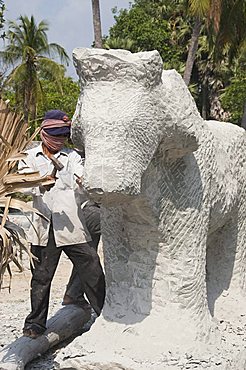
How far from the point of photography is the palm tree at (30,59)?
2148cm

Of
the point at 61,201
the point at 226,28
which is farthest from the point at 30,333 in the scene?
the point at 226,28

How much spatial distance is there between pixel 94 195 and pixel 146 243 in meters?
0.64

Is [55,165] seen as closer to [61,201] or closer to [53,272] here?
[61,201]

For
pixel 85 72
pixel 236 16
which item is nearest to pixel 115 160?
pixel 85 72

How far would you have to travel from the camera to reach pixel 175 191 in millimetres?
2932

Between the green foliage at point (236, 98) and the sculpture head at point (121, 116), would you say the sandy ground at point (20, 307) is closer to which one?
the sculpture head at point (121, 116)

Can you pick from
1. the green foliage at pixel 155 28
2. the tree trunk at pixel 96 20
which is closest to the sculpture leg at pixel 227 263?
the tree trunk at pixel 96 20

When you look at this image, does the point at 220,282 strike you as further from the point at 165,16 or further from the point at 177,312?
the point at 165,16

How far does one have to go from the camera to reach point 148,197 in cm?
281

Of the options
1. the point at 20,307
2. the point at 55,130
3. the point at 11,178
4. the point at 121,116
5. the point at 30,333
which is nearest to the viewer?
the point at 121,116

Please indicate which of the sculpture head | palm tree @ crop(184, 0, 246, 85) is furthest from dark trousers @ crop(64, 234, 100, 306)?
palm tree @ crop(184, 0, 246, 85)

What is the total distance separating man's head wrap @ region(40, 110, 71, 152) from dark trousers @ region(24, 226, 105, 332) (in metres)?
0.42

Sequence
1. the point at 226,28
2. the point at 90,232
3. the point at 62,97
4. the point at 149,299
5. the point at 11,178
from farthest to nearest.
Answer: the point at 62,97 < the point at 226,28 < the point at 90,232 < the point at 11,178 < the point at 149,299

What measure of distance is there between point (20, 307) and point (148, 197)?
91.4 inches
